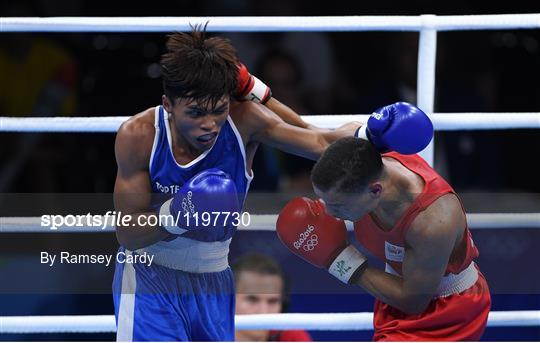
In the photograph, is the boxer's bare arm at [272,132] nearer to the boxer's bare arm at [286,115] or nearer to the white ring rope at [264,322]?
the boxer's bare arm at [286,115]

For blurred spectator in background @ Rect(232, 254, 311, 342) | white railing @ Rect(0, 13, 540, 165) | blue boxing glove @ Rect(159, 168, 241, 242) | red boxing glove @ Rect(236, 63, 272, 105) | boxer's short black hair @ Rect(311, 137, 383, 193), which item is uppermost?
white railing @ Rect(0, 13, 540, 165)

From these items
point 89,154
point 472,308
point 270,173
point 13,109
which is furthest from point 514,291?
point 13,109

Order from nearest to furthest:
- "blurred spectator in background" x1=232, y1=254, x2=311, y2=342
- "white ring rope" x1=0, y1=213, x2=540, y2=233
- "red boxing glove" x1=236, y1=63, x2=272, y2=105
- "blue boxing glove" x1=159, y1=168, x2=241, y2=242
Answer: "blue boxing glove" x1=159, y1=168, x2=241, y2=242 → "red boxing glove" x1=236, y1=63, x2=272, y2=105 → "white ring rope" x1=0, y1=213, x2=540, y2=233 → "blurred spectator in background" x1=232, y1=254, x2=311, y2=342

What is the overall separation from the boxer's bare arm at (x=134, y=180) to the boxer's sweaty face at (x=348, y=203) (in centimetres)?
45

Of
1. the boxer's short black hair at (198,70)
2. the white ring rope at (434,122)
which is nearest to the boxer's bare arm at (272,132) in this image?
the boxer's short black hair at (198,70)

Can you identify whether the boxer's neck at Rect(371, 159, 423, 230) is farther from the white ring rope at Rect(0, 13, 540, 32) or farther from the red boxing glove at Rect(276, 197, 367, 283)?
the white ring rope at Rect(0, 13, 540, 32)

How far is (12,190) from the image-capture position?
4820 mm

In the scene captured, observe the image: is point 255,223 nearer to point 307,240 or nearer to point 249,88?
point 307,240

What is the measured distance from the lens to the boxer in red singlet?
109 inches

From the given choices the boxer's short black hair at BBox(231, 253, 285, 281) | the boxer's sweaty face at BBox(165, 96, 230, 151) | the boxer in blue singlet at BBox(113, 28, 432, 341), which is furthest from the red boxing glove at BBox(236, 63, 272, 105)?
the boxer's short black hair at BBox(231, 253, 285, 281)

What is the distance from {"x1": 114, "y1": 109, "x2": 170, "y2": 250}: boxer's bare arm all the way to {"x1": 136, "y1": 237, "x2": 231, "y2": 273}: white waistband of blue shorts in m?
0.09

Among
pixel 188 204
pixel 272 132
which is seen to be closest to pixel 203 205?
pixel 188 204

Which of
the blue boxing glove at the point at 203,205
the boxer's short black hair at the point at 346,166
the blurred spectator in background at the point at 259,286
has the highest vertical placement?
the boxer's short black hair at the point at 346,166

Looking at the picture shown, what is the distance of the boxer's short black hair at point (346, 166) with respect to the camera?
9.04 ft
